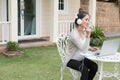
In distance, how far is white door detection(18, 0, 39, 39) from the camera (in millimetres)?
13102

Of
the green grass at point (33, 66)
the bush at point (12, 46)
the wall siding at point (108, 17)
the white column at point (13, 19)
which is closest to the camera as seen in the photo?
the green grass at point (33, 66)

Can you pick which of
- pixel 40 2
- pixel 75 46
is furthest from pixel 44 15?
pixel 75 46

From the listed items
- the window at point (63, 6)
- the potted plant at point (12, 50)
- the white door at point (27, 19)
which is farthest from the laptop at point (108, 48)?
the window at point (63, 6)

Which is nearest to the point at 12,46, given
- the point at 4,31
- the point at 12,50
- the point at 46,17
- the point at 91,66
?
the point at 12,50

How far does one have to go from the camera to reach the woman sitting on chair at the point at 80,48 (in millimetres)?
5873

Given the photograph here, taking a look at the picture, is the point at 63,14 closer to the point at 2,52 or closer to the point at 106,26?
the point at 106,26

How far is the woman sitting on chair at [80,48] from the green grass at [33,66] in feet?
5.42

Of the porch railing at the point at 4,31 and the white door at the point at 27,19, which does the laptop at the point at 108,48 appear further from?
the white door at the point at 27,19

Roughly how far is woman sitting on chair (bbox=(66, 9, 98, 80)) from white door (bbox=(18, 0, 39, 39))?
7313 mm

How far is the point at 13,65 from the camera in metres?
9.03

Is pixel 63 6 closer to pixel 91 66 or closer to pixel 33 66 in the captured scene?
pixel 33 66

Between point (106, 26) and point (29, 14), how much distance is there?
5758 millimetres

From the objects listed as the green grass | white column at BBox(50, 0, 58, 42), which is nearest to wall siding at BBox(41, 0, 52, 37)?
white column at BBox(50, 0, 58, 42)

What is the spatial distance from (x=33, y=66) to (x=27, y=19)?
482 cm
